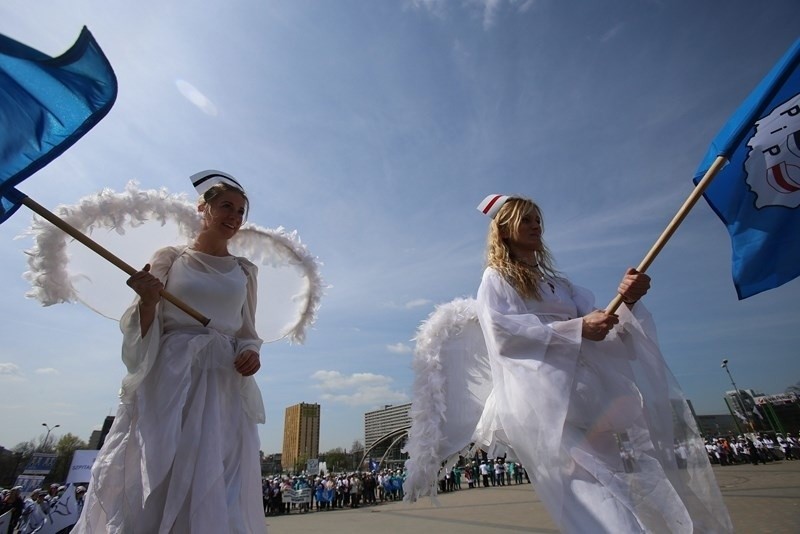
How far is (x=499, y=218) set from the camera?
10.8 feet

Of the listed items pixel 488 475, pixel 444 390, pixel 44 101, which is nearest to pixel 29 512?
pixel 44 101

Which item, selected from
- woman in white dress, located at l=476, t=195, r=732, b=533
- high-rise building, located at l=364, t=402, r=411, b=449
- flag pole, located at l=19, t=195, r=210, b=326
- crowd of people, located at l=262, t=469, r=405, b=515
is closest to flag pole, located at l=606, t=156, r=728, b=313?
woman in white dress, located at l=476, t=195, r=732, b=533

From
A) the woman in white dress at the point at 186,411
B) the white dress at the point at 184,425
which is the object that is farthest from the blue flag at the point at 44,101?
the white dress at the point at 184,425

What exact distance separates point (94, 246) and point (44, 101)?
0.80 meters

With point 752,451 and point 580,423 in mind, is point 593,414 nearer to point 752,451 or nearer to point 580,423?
point 580,423

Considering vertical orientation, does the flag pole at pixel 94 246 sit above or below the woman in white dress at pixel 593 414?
above

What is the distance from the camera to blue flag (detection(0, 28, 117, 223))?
7.19ft

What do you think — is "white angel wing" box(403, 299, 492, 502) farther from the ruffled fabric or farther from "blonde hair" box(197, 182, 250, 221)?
"blonde hair" box(197, 182, 250, 221)

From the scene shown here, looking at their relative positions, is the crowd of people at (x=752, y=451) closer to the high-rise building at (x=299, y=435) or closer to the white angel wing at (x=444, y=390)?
the white angel wing at (x=444, y=390)

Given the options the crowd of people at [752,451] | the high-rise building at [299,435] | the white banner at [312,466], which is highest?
the high-rise building at [299,435]

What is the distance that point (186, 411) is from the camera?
97.1 inches

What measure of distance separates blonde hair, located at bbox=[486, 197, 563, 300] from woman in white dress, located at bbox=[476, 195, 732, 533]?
2 centimetres

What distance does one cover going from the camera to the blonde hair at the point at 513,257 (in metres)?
2.86

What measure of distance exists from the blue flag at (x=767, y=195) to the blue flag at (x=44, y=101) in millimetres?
3894
